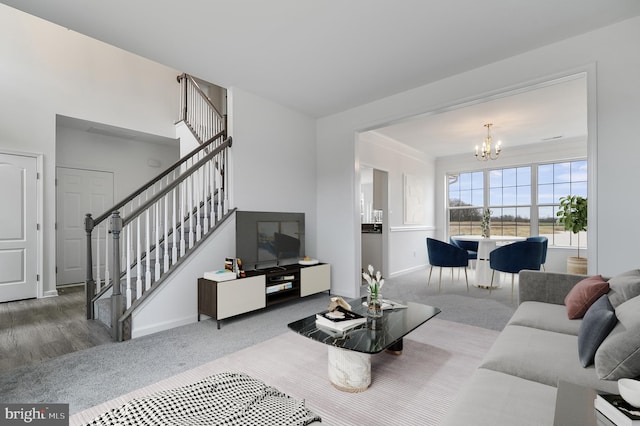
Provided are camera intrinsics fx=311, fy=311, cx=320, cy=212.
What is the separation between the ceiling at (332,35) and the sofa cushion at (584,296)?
6.78 feet

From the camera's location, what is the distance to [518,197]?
676cm

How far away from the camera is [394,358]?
243 centimetres

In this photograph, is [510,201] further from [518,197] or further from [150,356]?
[150,356]

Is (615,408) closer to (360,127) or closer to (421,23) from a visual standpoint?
Result: (421,23)

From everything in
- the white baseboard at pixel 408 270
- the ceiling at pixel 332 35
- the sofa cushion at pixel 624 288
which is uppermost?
the ceiling at pixel 332 35

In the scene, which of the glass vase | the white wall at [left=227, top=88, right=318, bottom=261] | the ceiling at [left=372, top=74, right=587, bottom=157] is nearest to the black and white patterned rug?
the glass vase

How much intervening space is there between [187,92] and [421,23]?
4702 mm

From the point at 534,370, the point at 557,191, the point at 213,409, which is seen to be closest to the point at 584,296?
the point at 534,370

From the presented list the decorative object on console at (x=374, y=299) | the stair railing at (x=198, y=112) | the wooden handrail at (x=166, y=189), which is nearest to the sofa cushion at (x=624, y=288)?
the decorative object on console at (x=374, y=299)

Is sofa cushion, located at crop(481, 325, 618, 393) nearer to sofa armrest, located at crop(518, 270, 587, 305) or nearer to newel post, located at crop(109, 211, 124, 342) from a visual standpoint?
sofa armrest, located at crop(518, 270, 587, 305)

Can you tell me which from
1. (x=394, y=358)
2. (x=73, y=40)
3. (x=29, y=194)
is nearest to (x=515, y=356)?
(x=394, y=358)

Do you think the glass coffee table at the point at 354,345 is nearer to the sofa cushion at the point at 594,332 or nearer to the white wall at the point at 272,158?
the sofa cushion at the point at 594,332

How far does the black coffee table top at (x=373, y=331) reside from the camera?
1.85 m

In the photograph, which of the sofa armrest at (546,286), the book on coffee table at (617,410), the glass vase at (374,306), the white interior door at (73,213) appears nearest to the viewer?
the book on coffee table at (617,410)
